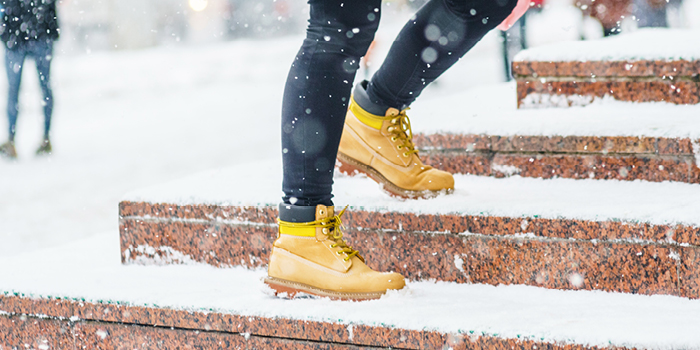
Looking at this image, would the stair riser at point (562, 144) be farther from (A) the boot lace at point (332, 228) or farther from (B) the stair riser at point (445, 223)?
(A) the boot lace at point (332, 228)

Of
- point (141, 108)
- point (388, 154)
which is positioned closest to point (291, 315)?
point (388, 154)

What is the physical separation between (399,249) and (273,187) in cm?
52

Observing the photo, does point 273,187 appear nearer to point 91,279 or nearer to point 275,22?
point 91,279

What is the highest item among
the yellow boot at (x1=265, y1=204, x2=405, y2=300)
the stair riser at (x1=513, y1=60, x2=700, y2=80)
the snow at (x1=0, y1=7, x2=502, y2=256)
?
the stair riser at (x1=513, y1=60, x2=700, y2=80)

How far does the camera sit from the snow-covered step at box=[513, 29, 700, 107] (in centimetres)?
242

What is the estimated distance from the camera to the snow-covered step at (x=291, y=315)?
1422 millimetres

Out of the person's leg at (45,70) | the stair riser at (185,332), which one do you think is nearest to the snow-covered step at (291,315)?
the stair riser at (185,332)

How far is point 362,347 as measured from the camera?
1.53 metres

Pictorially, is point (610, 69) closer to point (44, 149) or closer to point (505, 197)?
point (505, 197)

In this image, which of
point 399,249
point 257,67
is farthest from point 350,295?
point 257,67

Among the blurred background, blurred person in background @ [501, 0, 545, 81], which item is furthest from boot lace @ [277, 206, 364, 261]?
blurred person in background @ [501, 0, 545, 81]

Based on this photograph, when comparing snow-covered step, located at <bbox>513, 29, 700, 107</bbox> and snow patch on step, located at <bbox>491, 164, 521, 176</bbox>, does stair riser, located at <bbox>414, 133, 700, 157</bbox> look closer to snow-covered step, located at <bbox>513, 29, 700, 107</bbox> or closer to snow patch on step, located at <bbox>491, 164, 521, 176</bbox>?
snow patch on step, located at <bbox>491, 164, 521, 176</bbox>

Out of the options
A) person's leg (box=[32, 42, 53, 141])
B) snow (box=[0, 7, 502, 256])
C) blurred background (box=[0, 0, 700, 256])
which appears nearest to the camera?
snow (box=[0, 7, 502, 256])

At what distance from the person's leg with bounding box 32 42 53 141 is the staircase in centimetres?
361
